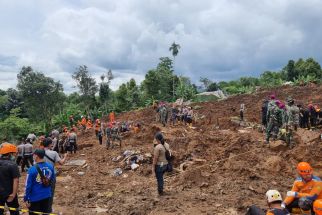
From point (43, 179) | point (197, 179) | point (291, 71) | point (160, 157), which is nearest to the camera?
point (43, 179)

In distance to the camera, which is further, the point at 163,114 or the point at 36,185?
the point at 163,114

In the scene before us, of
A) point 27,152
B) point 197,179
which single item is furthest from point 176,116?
point 197,179

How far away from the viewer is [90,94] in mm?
44406

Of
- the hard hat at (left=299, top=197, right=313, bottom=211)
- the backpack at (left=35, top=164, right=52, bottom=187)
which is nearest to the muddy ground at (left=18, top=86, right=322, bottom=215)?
the backpack at (left=35, top=164, right=52, bottom=187)

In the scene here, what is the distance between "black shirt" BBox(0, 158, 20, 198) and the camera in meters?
5.68

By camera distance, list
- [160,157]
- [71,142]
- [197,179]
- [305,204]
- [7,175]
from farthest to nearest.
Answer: [71,142] < [197,179] < [160,157] < [7,175] < [305,204]

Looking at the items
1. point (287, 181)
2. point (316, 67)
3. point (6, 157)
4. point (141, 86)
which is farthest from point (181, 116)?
point (316, 67)

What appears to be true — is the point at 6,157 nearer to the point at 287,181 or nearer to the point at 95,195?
the point at 95,195

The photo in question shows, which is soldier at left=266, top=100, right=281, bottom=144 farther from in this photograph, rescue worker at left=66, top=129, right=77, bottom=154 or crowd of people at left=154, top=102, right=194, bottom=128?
crowd of people at left=154, top=102, right=194, bottom=128

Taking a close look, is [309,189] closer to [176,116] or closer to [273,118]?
[273,118]

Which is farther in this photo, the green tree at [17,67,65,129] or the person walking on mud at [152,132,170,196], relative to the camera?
the green tree at [17,67,65,129]

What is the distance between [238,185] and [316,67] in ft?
139

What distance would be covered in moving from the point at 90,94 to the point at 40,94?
22.6ft

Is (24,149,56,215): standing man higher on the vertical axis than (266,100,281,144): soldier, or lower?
lower
